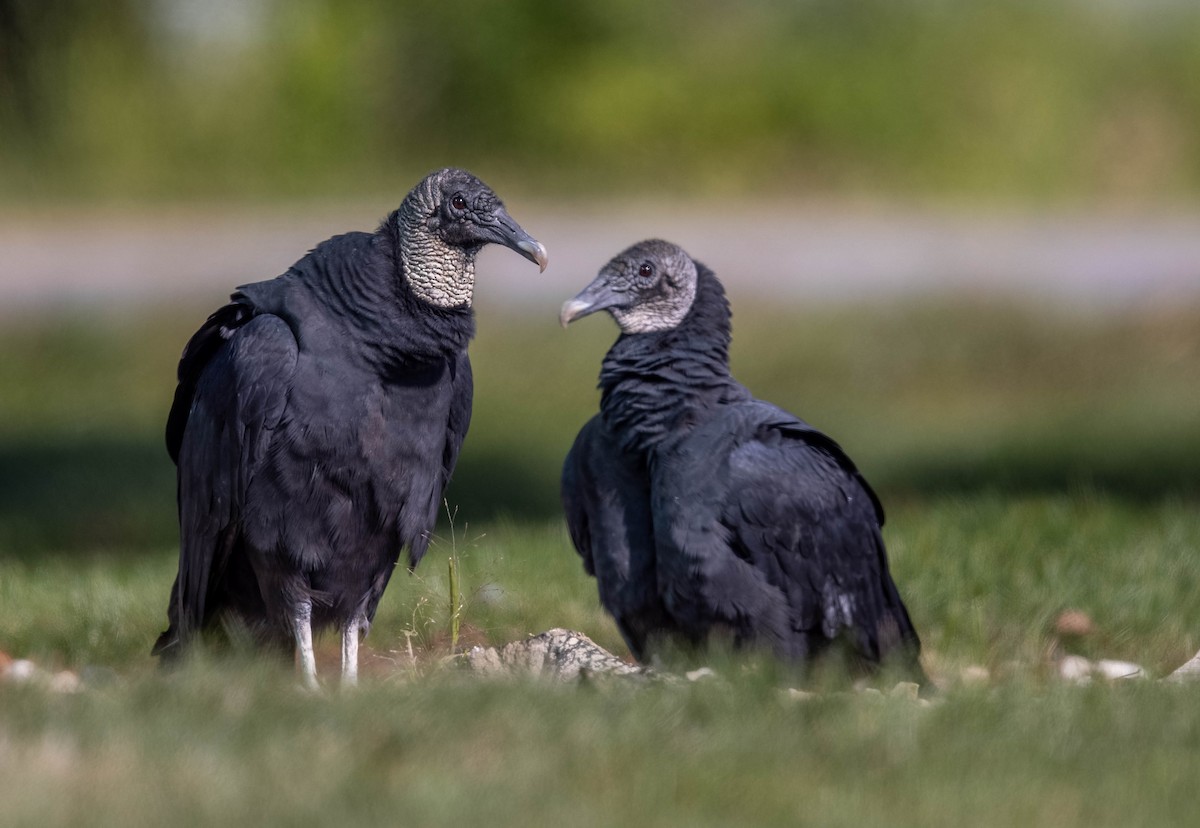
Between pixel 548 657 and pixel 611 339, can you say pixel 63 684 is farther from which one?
pixel 611 339

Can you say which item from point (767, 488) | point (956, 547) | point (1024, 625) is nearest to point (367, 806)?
point (767, 488)

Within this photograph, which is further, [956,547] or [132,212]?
[132,212]

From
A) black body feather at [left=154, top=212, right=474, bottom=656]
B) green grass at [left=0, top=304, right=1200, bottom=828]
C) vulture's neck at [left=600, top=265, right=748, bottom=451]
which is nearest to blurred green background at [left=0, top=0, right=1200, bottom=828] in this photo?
green grass at [left=0, top=304, right=1200, bottom=828]

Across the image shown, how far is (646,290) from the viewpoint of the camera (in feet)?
13.8

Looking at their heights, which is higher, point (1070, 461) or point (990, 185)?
point (990, 185)

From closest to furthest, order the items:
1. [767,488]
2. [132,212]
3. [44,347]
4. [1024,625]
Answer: [767,488], [1024,625], [44,347], [132,212]

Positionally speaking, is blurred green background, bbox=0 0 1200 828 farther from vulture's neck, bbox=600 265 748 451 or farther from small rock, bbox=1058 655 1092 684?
vulture's neck, bbox=600 265 748 451

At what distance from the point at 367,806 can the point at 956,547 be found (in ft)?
11.8

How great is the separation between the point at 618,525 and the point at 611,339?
22.7 ft

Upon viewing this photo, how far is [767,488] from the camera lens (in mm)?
3920

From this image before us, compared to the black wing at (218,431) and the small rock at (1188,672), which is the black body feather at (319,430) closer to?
the black wing at (218,431)

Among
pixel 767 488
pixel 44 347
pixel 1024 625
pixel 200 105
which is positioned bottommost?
pixel 1024 625

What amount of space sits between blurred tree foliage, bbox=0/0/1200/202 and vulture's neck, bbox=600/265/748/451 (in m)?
9.31

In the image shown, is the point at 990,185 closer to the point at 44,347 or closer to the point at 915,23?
the point at 915,23
